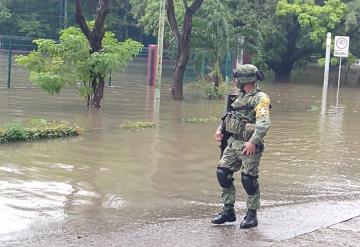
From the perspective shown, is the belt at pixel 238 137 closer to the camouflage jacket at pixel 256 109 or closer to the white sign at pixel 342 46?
the camouflage jacket at pixel 256 109

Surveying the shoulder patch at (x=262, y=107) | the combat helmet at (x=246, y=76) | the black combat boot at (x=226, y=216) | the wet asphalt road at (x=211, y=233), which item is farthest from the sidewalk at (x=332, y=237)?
the combat helmet at (x=246, y=76)

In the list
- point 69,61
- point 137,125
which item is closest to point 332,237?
point 137,125

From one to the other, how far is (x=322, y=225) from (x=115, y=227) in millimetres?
2120

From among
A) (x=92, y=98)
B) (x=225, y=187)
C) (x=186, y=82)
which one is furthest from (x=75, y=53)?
(x=186, y=82)

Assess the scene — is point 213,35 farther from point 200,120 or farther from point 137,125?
point 137,125

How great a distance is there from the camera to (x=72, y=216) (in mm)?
6852

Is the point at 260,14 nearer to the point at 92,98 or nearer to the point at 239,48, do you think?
the point at 239,48

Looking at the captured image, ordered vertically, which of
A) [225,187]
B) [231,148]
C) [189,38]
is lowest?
[225,187]

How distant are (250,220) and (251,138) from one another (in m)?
0.87

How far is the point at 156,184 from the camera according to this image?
874 centimetres

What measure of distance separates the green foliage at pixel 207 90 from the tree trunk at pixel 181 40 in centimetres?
135

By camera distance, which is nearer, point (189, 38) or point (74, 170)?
point (74, 170)

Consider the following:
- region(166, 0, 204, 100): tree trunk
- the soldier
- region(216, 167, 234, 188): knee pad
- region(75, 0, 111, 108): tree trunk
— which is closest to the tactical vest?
the soldier

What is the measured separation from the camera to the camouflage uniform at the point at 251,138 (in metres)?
6.31
